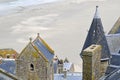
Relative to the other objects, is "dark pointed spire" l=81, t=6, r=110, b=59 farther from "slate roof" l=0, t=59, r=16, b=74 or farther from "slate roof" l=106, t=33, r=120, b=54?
"slate roof" l=0, t=59, r=16, b=74

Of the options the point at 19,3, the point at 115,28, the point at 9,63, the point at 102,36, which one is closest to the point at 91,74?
the point at 102,36

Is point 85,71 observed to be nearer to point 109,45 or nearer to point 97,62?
point 97,62

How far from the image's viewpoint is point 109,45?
65.1 ft

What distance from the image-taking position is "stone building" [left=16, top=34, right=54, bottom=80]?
107 ft

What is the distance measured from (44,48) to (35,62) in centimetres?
159

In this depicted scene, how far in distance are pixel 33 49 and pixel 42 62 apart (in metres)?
1.36

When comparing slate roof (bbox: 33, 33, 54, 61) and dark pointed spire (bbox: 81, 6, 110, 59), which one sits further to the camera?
slate roof (bbox: 33, 33, 54, 61)

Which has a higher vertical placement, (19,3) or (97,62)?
(19,3)

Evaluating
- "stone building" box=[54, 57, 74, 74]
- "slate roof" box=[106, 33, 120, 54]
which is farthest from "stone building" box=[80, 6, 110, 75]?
"stone building" box=[54, 57, 74, 74]

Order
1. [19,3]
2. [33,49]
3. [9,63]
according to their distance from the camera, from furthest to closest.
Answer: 1. [19,3]
2. [9,63]
3. [33,49]

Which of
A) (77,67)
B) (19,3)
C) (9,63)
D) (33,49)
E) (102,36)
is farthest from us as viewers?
(19,3)

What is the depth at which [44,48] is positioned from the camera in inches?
1319

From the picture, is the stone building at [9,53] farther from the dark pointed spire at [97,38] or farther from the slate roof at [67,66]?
the dark pointed spire at [97,38]

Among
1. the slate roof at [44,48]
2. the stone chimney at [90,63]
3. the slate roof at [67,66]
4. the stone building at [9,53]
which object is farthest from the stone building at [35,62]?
the stone chimney at [90,63]
